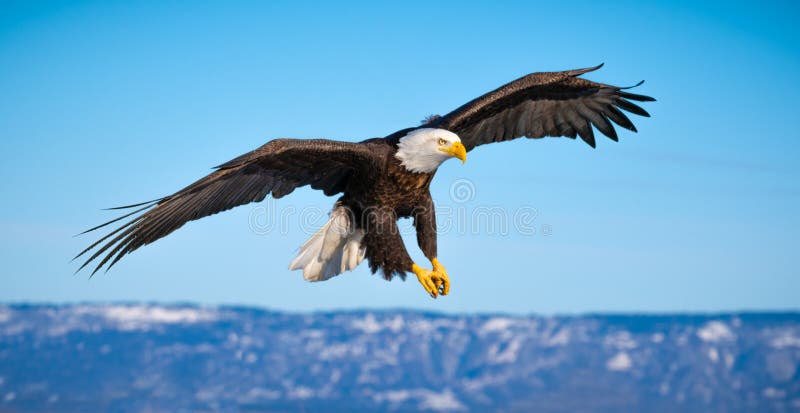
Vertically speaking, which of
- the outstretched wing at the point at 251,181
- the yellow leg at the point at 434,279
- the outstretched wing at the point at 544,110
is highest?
the outstretched wing at the point at 544,110

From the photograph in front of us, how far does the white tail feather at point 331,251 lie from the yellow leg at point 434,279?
748mm

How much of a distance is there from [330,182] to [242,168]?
99cm

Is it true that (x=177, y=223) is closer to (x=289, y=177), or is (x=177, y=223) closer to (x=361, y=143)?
(x=289, y=177)

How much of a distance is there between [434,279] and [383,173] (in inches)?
37.9

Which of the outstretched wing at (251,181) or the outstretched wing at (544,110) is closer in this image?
the outstretched wing at (251,181)

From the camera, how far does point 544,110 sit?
9.13 m

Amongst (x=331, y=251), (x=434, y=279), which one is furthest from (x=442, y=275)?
(x=331, y=251)

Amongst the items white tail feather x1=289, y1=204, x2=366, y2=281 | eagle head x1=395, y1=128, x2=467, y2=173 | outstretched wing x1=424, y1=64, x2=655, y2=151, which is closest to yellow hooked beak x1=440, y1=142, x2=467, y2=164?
eagle head x1=395, y1=128, x2=467, y2=173

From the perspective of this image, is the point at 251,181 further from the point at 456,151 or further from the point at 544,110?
the point at 544,110

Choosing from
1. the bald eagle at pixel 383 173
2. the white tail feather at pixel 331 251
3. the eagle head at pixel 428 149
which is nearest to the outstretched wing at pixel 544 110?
the bald eagle at pixel 383 173

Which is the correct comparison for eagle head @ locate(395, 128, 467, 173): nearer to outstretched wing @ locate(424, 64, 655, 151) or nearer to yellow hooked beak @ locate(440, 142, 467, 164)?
yellow hooked beak @ locate(440, 142, 467, 164)

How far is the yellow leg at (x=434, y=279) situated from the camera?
7.73 meters

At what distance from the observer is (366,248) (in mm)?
8406

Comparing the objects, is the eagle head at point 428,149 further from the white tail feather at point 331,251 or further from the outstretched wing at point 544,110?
the white tail feather at point 331,251
